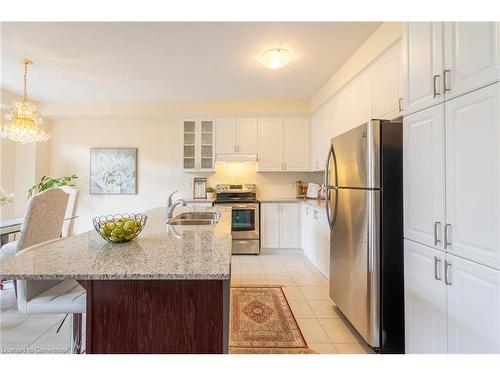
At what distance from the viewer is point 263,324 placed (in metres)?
2.29

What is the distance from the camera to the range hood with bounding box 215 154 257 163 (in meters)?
4.54

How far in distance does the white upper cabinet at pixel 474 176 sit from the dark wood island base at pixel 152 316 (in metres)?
1.12

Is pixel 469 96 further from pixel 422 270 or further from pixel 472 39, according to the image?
pixel 422 270

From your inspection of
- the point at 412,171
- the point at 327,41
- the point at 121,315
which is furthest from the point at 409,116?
the point at 121,315

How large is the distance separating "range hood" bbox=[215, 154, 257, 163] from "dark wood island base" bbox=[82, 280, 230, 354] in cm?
Result: 361

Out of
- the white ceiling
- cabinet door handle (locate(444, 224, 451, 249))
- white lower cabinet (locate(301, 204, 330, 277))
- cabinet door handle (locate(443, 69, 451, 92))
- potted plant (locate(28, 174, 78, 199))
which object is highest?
the white ceiling

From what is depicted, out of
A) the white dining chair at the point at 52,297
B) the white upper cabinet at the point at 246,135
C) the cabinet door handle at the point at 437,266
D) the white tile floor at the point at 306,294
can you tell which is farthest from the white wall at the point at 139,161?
the cabinet door handle at the point at 437,266

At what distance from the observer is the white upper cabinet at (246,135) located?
4590 mm

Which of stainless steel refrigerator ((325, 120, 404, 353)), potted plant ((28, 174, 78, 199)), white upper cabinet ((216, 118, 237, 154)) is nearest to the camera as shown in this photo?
stainless steel refrigerator ((325, 120, 404, 353))

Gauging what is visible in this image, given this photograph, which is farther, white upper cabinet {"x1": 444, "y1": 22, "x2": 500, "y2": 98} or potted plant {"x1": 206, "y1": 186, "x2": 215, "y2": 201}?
potted plant {"x1": 206, "y1": 186, "x2": 215, "y2": 201}

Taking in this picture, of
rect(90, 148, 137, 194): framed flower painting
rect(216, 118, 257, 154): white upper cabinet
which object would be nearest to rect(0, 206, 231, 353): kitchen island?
rect(216, 118, 257, 154): white upper cabinet

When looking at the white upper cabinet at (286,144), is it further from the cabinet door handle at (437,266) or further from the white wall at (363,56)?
the cabinet door handle at (437,266)

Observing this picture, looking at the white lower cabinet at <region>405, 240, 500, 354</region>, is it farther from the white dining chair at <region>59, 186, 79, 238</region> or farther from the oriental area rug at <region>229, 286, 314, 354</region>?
the white dining chair at <region>59, 186, 79, 238</region>
